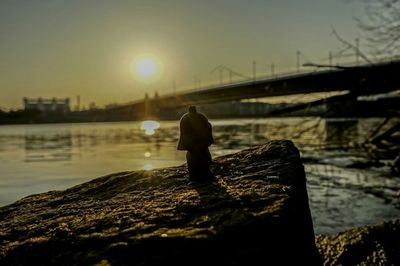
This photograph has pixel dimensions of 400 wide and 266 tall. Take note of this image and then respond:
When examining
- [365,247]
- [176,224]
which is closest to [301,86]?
[365,247]

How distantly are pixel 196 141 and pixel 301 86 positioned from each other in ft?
136

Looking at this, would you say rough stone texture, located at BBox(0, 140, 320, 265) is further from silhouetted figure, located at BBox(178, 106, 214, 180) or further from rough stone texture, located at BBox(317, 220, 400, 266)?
rough stone texture, located at BBox(317, 220, 400, 266)

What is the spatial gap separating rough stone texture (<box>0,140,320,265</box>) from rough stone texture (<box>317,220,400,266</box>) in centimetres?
214

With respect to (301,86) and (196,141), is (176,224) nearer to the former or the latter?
(196,141)

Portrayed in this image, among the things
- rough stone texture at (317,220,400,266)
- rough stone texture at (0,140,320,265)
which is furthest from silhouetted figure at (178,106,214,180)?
rough stone texture at (317,220,400,266)

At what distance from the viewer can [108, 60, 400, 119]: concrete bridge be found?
984cm

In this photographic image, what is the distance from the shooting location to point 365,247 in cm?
639

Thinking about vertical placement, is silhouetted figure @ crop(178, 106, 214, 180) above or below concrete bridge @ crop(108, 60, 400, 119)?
below

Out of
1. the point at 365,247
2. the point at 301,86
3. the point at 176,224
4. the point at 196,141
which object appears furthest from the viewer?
the point at 301,86

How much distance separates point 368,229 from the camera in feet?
23.2

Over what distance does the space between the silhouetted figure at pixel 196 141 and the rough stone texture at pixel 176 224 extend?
0.68ft

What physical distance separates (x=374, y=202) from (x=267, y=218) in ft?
36.8

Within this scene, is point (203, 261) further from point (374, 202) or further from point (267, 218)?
point (374, 202)

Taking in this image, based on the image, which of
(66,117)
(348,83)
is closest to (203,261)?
(348,83)
